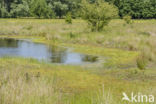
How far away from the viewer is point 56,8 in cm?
6325

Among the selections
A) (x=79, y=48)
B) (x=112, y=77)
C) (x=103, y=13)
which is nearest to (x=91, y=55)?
(x=79, y=48)

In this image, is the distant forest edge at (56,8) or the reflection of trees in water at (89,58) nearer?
the reflection of trees in water at (89,58)

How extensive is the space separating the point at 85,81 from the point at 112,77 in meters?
1.24

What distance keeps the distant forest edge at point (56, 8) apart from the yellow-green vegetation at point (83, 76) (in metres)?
32.7

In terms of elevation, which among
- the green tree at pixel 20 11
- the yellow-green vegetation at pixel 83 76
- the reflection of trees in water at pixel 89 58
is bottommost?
the green tree at pixel 20 11

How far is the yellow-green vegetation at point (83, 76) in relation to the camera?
4793 millimetres

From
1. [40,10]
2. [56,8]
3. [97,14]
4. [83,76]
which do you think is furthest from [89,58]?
[56,8]

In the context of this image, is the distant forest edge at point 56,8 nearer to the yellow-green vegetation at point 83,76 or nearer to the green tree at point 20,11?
the green tree at point 20,11

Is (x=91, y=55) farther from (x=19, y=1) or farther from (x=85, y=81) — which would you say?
(x=19, y=1)

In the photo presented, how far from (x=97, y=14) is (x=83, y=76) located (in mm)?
16463

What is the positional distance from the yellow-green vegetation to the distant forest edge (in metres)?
32.7

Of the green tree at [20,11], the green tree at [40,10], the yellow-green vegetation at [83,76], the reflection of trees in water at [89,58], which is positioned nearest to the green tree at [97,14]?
the yellow-green vegetation at [83,76]

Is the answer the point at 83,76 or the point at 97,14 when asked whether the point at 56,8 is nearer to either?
the point at 97,14

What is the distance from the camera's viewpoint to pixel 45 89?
16.0 feet
